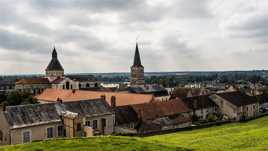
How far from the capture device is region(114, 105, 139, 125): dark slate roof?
126ft

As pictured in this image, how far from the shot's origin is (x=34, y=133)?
29922 millimetres

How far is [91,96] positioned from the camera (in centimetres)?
6212

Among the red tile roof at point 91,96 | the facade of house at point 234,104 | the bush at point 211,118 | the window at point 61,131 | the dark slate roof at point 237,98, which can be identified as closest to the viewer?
the window at point 61,131

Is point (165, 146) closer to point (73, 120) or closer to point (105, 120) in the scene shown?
point (73, 120)

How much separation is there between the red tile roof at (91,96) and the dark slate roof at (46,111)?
18.6 meters

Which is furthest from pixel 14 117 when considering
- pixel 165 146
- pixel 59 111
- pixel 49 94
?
pixel 49 94

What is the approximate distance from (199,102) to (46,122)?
31.7 metres

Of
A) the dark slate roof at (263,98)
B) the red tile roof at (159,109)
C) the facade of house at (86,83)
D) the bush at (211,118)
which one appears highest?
the facade of house at (86,83)

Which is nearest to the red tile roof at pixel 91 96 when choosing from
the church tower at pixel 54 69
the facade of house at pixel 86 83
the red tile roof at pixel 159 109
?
the red tile roof at pixel 159 109

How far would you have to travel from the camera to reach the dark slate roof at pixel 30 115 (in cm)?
2917

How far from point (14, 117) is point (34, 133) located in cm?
237

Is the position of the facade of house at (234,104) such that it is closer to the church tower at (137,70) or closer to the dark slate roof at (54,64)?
the church tower at (137,70)

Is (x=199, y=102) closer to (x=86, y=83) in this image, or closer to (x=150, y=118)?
(x=150, y=118)

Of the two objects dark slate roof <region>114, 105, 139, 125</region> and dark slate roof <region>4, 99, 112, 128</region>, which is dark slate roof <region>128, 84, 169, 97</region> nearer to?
dark slate roof <region>114, 105, 139, 125</region>
